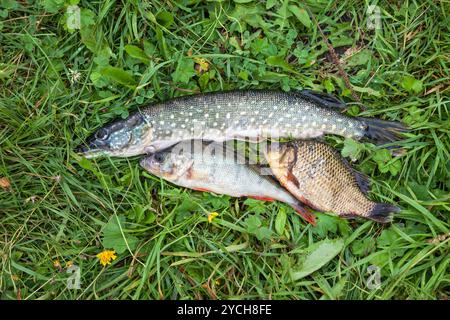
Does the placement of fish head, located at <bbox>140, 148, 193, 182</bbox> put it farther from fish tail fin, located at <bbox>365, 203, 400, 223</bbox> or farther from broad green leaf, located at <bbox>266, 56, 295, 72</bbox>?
fish tail fin, located at <bbox>365, 203, 400, 223</bbox>

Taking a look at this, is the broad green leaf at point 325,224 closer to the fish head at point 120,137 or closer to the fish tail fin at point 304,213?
the fish tail fin at point 304,213

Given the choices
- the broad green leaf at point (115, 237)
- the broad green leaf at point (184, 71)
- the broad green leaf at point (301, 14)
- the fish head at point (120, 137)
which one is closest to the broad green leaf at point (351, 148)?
the broad green leaf at point (301, 14)

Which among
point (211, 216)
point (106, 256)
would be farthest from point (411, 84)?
point (106, 256)

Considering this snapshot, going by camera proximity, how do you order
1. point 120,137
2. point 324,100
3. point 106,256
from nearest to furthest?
point 106,256
point 120,137
point 324,100

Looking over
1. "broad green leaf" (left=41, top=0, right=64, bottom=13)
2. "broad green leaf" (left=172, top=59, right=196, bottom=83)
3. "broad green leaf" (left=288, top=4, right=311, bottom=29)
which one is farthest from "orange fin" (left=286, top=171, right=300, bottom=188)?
"broad green leaf" (left=41, top=0, right=64, bottom=13)

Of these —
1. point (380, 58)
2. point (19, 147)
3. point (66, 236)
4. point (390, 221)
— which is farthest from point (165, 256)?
point (380, 58)

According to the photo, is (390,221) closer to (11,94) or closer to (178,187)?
(178,187)

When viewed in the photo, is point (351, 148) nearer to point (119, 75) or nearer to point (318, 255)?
point (318, 255)

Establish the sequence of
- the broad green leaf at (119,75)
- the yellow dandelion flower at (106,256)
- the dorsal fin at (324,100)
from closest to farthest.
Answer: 1. the yellow dandelion flower at (106,256)
2. the broad green leaf at (119,75)
3. the dorsal fin at (324,100)
